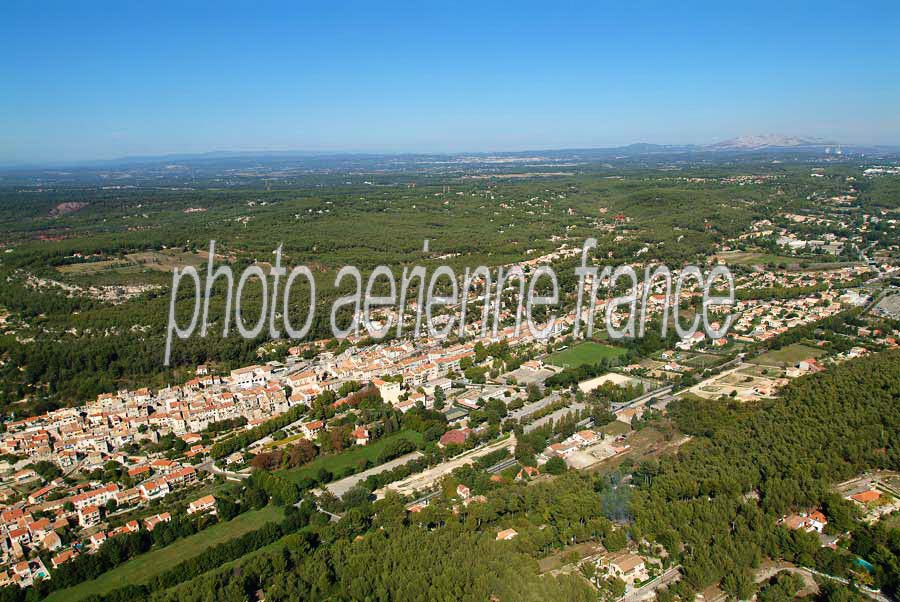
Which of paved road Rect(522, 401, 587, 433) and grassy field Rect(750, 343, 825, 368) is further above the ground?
grassy field Rect(750, 343, 825, 368)

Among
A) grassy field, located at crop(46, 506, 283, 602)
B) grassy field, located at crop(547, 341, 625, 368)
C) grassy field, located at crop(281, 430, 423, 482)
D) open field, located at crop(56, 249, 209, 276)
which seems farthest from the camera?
open field, located at crop(56, 249, 209, 276)

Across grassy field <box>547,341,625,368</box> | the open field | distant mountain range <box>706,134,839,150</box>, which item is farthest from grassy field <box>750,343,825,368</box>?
distant mountain range <box>706,134,839,150</box>

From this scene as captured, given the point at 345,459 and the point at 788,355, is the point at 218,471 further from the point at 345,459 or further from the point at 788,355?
the point at 788,355

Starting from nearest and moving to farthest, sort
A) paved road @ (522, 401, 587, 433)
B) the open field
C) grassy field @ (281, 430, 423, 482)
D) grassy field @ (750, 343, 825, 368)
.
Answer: grassy field @ (281, 430, 423, 482) → paved road @ (522, 401, 587, 433) → grassy field @ (750, 343, 825, 368) → the open field

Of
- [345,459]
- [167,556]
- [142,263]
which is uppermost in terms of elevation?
[142,263]

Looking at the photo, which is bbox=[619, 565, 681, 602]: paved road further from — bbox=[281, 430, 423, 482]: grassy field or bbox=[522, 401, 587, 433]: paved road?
bbox=[281, 430, 423, 482]: grassy field

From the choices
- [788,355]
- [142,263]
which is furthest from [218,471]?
[142,263]

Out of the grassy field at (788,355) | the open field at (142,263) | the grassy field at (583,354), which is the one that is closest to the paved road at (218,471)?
the grassy field at (583,354)
